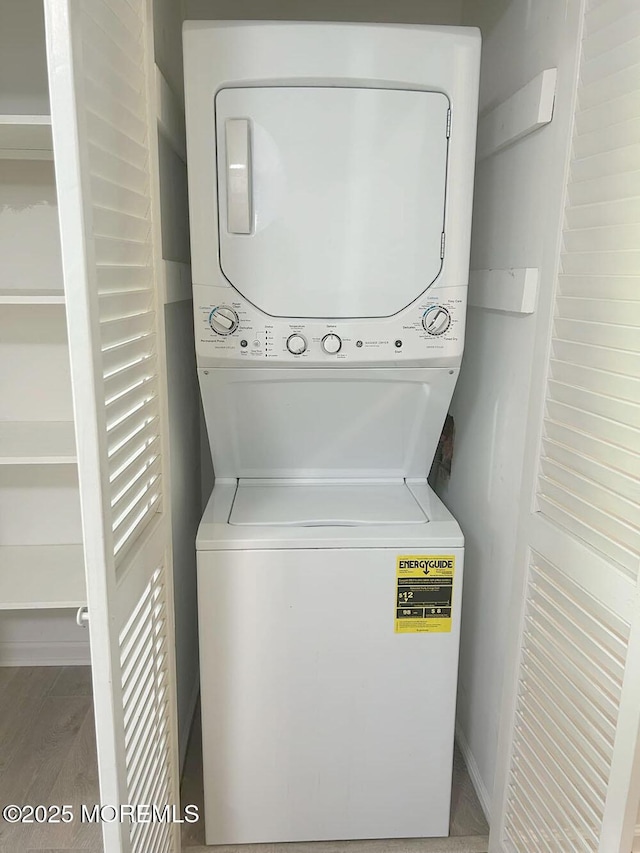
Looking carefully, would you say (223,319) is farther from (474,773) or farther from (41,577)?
(474,773)

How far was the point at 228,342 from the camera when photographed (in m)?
1.55

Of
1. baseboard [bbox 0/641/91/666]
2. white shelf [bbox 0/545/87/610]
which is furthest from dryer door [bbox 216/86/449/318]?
baseboard [bbox 0/641/91/666]

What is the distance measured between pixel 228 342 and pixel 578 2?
96 cm

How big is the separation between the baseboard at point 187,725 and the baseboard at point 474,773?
82 centimetres

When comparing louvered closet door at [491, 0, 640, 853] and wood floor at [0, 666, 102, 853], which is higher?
louvered closet door at [491, 0, 640, 853]

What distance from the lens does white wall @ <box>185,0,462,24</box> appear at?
77.1 inches

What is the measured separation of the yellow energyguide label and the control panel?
1.57ft

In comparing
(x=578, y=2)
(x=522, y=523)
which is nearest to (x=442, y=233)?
(x=578, y=2)

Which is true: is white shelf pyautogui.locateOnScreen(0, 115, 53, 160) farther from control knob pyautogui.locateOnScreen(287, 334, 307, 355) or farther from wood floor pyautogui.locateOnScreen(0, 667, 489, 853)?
wood floor pyautogui.locateOnScreen(0, 667, 489, 853)

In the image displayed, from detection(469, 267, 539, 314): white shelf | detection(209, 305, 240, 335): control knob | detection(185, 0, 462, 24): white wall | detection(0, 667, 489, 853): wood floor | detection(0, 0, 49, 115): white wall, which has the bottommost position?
detection(0, 667, 489, 853): wood floor

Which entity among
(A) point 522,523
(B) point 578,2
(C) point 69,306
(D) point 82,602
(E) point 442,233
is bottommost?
(D) point 82,602

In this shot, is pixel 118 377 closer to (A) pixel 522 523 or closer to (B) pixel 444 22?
(A) pixel 522 523

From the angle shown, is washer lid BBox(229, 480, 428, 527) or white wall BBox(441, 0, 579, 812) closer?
white wall BBox(441, 0, 579, 812)

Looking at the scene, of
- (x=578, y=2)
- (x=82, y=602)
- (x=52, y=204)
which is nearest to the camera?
(x=578, y=2)
